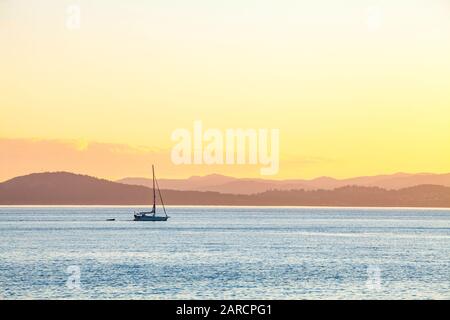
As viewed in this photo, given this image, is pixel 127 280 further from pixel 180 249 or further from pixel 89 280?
pixel 180 249

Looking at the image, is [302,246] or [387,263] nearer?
[387,263]

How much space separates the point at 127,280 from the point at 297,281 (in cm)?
754

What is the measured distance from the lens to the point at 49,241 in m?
66.6

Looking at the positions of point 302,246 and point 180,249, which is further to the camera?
point 302,246

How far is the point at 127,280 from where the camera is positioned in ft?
125

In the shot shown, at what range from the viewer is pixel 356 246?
67.1 m

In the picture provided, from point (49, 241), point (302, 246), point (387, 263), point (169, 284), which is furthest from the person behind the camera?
point (49, 241)
